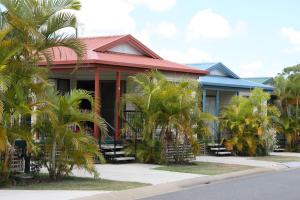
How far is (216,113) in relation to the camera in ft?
82.2

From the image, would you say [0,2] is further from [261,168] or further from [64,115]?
[261,168]

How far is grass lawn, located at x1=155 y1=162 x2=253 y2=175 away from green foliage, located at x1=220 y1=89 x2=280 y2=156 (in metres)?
4.17

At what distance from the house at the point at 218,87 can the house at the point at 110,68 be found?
2968mm

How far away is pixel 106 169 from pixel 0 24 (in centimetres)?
559

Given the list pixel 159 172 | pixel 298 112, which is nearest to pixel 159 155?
pixel 159 172

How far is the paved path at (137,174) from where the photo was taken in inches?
550

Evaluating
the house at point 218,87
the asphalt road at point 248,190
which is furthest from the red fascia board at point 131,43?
the asphalt road at point 248,190

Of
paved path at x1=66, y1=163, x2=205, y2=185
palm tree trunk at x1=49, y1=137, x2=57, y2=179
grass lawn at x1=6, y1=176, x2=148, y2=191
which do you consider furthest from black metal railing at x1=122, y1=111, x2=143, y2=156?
palm tree trunk at x1=49, y1=137, x2=57, y2=179

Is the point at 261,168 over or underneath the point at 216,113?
underneath

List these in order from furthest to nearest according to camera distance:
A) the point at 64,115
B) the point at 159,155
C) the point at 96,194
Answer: the point at 159,155, the point at 64,115, the point at 96,194

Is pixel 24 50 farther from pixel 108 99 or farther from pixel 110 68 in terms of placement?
pixel 108 99

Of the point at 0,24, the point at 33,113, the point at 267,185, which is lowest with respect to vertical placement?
the point at 267,185

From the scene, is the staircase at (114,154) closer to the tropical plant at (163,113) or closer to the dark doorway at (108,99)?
the tropical plant at (163,113)

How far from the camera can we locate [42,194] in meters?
11.0
